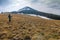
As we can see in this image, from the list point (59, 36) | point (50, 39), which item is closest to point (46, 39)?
point (50, 39)

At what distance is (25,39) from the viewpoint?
2120cm

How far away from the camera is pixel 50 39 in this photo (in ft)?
74.6

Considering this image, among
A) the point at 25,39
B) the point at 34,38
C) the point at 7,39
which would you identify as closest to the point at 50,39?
the point at 34,38

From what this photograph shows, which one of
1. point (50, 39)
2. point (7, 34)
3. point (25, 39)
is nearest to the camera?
point (25, 39)

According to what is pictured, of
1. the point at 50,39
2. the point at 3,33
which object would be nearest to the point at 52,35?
the point at 50,39

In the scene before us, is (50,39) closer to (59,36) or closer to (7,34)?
(59,36)

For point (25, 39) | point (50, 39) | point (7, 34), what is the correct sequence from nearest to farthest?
point (25, 39), point (50, 39), point (7, 34)

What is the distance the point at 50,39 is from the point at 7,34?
226 inches

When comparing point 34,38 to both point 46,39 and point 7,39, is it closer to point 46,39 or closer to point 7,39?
point 46,39

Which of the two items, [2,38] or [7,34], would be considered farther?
[7,34]

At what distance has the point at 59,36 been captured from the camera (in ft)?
78.9

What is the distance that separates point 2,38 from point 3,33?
217 centimetres

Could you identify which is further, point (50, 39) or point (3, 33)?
point (3, 33)

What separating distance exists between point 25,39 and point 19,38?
4.06ft
